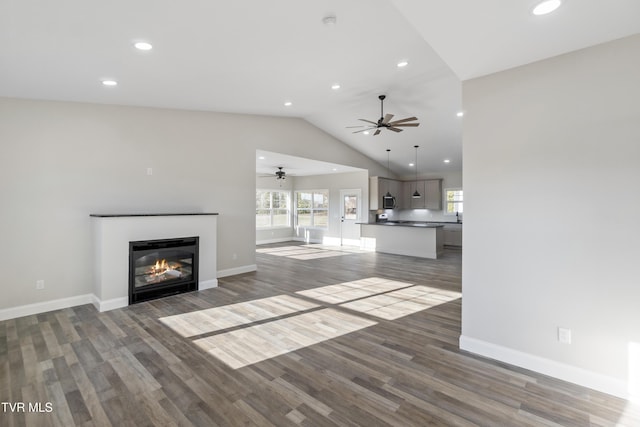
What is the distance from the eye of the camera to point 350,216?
417 inches

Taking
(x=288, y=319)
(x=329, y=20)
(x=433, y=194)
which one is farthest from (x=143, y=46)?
(x=433, y=194)

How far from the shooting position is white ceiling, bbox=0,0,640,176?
1.94 m

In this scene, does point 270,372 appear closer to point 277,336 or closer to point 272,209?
point 277,336

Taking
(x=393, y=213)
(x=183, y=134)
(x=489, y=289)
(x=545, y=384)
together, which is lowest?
(x=545, y=384)

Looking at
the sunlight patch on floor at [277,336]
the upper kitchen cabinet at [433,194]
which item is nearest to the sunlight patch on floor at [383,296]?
the sunlight patch on floor at [277,336]

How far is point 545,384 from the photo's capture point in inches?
90.0

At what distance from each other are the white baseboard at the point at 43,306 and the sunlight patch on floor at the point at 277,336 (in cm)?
239

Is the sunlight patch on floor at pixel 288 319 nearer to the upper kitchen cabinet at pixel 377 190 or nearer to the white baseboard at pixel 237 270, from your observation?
the white baseboard at pixel 237 270

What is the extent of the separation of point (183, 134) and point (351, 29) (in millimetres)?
3466

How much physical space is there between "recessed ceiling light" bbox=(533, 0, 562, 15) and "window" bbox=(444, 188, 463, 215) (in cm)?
896

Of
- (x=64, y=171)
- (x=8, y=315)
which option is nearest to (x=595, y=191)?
(x=64, y=171)

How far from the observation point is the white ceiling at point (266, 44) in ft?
6.36

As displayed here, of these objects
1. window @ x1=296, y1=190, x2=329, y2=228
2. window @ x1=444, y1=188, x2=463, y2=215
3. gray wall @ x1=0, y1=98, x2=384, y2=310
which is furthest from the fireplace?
window @ x1=444, y1=188, x2=463, y2=215

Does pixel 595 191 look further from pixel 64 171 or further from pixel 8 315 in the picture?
pixel 8 315
